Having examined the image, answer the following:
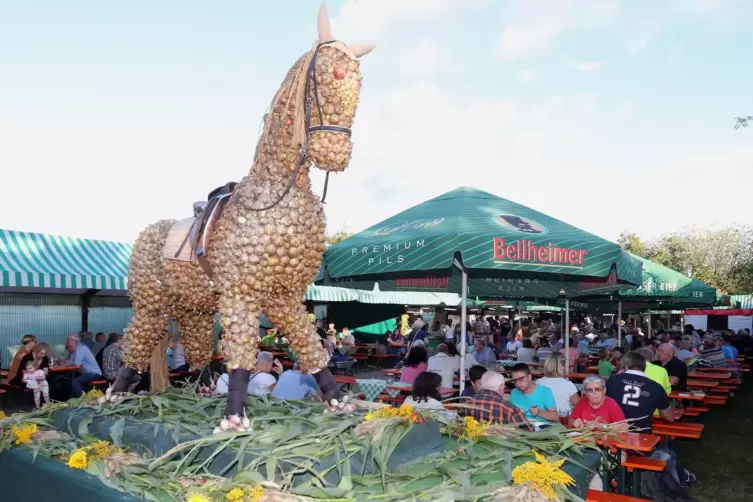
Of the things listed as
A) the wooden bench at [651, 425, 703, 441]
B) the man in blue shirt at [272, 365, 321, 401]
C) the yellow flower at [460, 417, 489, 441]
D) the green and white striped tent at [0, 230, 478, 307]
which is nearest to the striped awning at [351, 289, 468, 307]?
the green and white striped tent at [0, 230, 478, 307]

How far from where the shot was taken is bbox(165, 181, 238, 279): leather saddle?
3441 mm

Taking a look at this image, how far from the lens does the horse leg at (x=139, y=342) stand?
398cm

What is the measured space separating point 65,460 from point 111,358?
6.04 metres

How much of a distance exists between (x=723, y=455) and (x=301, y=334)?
20.7ft

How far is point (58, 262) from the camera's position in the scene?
1064cm

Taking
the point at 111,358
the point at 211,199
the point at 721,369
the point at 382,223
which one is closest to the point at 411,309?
the point at 721,369

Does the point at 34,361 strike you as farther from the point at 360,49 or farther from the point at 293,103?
the point at 360,49

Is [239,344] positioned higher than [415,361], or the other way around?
[239,344]

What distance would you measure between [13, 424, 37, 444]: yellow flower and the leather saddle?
51.4 inches

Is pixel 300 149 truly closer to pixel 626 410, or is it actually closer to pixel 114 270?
pixel 626 410

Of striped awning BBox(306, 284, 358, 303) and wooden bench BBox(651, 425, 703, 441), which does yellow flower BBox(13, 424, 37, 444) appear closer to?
wooden bench BBox(651, 425, 703, 441)

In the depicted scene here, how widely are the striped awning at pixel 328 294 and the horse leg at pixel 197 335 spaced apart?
10841 mm

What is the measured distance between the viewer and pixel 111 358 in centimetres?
888

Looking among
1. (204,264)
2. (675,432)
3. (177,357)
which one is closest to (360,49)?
(204,264)
